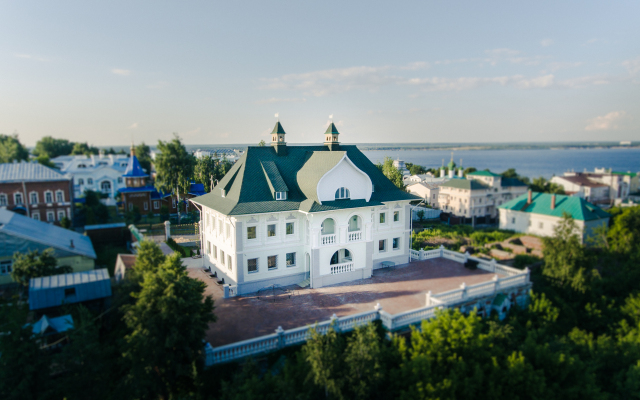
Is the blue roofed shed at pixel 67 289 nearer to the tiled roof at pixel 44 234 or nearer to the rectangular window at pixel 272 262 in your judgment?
the tiled roof at pixel 44 234

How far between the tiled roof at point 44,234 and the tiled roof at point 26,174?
1403 cm

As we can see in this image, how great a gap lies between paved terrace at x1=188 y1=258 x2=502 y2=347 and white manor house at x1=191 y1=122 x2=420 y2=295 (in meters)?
1.19

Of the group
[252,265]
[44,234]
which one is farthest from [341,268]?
[44,234]

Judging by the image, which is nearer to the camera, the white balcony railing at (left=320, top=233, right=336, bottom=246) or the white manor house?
the white manor house

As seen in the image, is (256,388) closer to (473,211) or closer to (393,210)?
(393,210)

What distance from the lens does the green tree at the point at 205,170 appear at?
4516cm

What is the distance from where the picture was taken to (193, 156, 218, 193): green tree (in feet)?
148

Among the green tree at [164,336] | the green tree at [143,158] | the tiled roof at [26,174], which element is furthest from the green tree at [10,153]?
the green tree at [164,336]

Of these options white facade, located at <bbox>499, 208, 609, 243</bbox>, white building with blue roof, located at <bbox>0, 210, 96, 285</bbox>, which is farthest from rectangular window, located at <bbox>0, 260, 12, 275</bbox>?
white facade, located at <bbox>499, 208, 609, 243</bbox>

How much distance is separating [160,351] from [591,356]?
22690 millimetres

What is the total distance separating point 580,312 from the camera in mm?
24594

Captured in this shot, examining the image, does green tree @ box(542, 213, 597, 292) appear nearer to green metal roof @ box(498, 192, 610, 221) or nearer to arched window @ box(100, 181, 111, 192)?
green metal roof @ box(498, 192, 610, 221)

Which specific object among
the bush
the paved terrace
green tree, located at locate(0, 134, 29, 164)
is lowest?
the paved terrace

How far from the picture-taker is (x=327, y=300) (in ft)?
68.9
